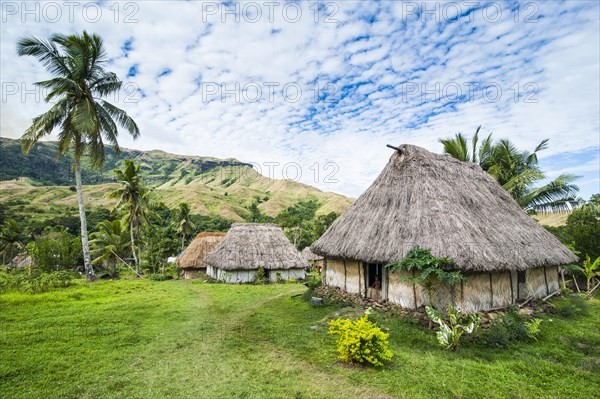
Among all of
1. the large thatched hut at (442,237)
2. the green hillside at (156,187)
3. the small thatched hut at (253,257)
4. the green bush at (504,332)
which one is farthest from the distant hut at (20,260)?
the green bush at (504,332)

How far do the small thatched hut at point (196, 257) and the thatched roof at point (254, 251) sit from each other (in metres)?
3.72

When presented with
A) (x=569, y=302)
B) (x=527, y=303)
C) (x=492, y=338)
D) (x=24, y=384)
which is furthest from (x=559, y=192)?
(x=24, y=384)

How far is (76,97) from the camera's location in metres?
16.2

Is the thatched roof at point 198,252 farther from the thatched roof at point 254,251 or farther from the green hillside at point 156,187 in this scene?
the green hillside at point 156,187

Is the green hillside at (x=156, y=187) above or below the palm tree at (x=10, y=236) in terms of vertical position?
above

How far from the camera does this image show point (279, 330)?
9188mm

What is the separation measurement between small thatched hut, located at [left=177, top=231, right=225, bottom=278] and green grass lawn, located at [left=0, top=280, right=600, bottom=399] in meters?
16.6

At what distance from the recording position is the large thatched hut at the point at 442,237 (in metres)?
9.38

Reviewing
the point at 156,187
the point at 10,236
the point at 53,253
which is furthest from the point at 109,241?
the point at 156,187

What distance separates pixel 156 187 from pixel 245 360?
100934 millimetres

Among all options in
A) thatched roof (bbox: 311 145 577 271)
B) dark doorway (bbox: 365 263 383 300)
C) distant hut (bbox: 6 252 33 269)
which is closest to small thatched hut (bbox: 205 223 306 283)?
thatched roof (bbox: 311 145 577 271)

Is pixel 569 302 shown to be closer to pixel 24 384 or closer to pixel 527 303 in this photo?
pixel 527 303

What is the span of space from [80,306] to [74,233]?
42.8m

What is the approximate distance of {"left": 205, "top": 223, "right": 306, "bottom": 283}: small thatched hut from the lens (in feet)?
71.7
